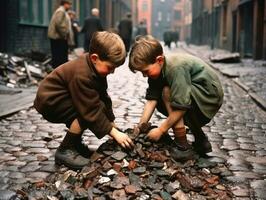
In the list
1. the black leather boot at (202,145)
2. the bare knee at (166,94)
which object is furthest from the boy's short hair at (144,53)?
the black leather boot at (202,145)

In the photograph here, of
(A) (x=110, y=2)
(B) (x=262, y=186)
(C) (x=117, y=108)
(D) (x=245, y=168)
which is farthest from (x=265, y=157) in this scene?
(A) (x=110, y=2)

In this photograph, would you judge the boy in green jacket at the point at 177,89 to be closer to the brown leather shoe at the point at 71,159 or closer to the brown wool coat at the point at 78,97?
the brown wool coat at the point at 78,97

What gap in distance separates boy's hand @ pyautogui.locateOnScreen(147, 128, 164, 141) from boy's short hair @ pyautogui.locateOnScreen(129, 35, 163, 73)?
54 cm

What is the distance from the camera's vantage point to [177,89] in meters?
3.42

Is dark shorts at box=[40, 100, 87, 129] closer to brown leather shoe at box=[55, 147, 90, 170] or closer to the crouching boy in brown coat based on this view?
the crouching boy in brown coat

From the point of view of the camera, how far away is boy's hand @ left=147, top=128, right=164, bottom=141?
355 centimetres

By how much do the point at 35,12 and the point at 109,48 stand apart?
13.3 meters

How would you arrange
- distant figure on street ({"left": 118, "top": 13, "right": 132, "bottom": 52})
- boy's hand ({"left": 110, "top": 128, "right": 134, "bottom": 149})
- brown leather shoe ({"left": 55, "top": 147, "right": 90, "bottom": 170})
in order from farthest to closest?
distant figure on street ({"left": 118, "top": 13, "right": 132, "bottom": 52})
brown leather shoe ({"left": 55, "top": 147, "right": 90, "bottom": 170})
boy's hand ({"left": 110, "top": 128, "right": 134, "bottom": 149})

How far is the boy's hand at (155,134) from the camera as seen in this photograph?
355 cm

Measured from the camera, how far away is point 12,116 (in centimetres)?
621

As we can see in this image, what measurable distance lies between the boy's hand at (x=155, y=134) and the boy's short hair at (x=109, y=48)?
635 millimetres

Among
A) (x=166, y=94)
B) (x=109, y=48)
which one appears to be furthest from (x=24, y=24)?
(x=109, y=48)

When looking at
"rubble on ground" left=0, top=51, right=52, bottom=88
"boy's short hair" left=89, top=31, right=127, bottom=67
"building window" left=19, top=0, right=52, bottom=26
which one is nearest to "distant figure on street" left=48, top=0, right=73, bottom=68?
"rubble on ground" left=0, top=51, right=52, bottom=88

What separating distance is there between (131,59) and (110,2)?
32.9m
